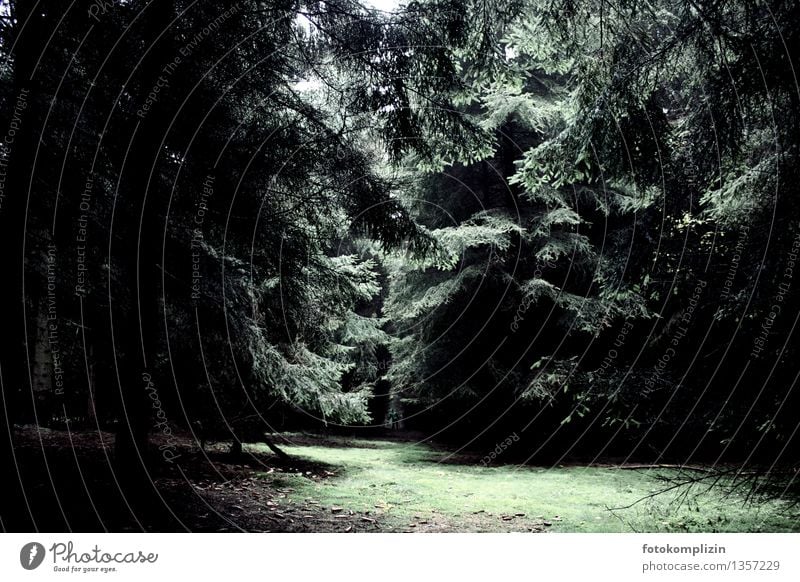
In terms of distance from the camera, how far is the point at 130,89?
4.68m

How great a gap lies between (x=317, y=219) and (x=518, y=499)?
173 inches

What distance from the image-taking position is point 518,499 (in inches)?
249

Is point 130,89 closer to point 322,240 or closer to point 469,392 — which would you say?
point 322,240

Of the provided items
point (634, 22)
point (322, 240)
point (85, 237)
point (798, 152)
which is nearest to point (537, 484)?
point (322, 240)

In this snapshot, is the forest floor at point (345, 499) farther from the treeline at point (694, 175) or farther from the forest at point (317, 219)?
the treeline at point (694, 175)

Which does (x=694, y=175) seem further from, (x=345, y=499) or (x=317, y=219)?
(x=345, y=499)

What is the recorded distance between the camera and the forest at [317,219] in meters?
3.96
